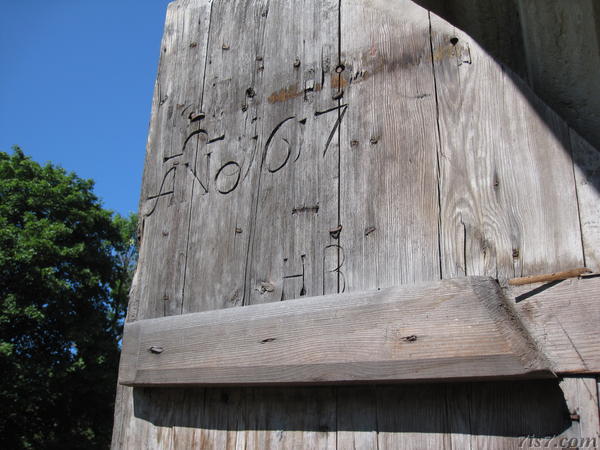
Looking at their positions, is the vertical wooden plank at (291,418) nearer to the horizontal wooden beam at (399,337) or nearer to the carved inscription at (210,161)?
the horizontal wooden beam at (399,337)

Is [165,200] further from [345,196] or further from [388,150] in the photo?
[388,150]

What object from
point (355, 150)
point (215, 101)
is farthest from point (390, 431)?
point (215, 101)

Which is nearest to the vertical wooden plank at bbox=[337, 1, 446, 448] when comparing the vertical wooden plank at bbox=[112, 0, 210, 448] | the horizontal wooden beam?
the horizontal wooden beam

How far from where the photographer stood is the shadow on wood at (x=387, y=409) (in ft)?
3.93

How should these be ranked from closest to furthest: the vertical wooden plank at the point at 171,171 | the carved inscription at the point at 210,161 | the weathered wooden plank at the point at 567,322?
the weathered wooden plank at the point at 567,322 < the carved inscription at the point at 210,161 < the vertical wooden plank at the point at 171,171

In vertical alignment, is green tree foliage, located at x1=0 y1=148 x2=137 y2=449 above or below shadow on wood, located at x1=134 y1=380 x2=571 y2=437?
above

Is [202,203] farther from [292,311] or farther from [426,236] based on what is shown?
[426,236]

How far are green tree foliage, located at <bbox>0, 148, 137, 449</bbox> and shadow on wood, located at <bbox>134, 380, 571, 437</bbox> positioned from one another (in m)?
11.2

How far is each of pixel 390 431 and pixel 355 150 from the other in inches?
31.6

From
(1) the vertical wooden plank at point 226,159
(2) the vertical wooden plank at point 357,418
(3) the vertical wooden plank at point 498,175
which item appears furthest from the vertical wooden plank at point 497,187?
(1) the vertical wooden plank at point 226,159

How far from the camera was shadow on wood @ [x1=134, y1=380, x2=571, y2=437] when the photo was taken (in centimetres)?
120

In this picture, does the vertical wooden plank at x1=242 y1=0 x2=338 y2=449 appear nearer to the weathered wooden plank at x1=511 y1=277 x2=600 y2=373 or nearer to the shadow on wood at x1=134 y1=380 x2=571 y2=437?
the shadow on wood at x1=134 y1=380 x2=571 y2=437

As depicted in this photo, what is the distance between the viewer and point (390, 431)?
1362mm

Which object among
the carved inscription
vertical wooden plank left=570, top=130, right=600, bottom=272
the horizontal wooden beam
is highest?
the carved inscription
